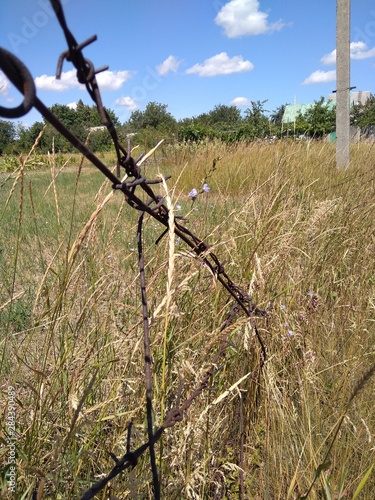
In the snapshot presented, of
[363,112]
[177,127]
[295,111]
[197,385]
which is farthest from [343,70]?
[363,112]

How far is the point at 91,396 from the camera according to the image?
1.14 m

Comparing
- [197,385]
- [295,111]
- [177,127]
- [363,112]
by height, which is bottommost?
[197,385]

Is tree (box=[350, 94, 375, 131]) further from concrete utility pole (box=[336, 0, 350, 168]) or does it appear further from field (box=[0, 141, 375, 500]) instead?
field (box=[0, 141, 375, 500])

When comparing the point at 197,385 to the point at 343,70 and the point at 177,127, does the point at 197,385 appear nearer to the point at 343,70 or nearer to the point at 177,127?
the point at 343,70

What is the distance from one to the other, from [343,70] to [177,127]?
55.4 ft

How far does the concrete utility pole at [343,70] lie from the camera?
4.64 m

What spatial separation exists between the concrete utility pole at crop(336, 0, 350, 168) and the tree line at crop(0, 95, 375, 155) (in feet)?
1.80

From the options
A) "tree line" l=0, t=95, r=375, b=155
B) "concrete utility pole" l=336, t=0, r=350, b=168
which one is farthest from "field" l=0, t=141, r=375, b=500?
"concrete utility pole" l=336, t=0, r=350, b=168

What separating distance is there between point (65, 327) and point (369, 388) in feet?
2.97

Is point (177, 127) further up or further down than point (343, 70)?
further up

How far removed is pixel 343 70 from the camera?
15.5 ft

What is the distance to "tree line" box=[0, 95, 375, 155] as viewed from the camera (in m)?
2.67

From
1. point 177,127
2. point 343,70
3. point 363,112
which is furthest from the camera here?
point 363,112

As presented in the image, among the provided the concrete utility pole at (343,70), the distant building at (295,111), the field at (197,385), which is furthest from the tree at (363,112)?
→ the field at (197,385)
